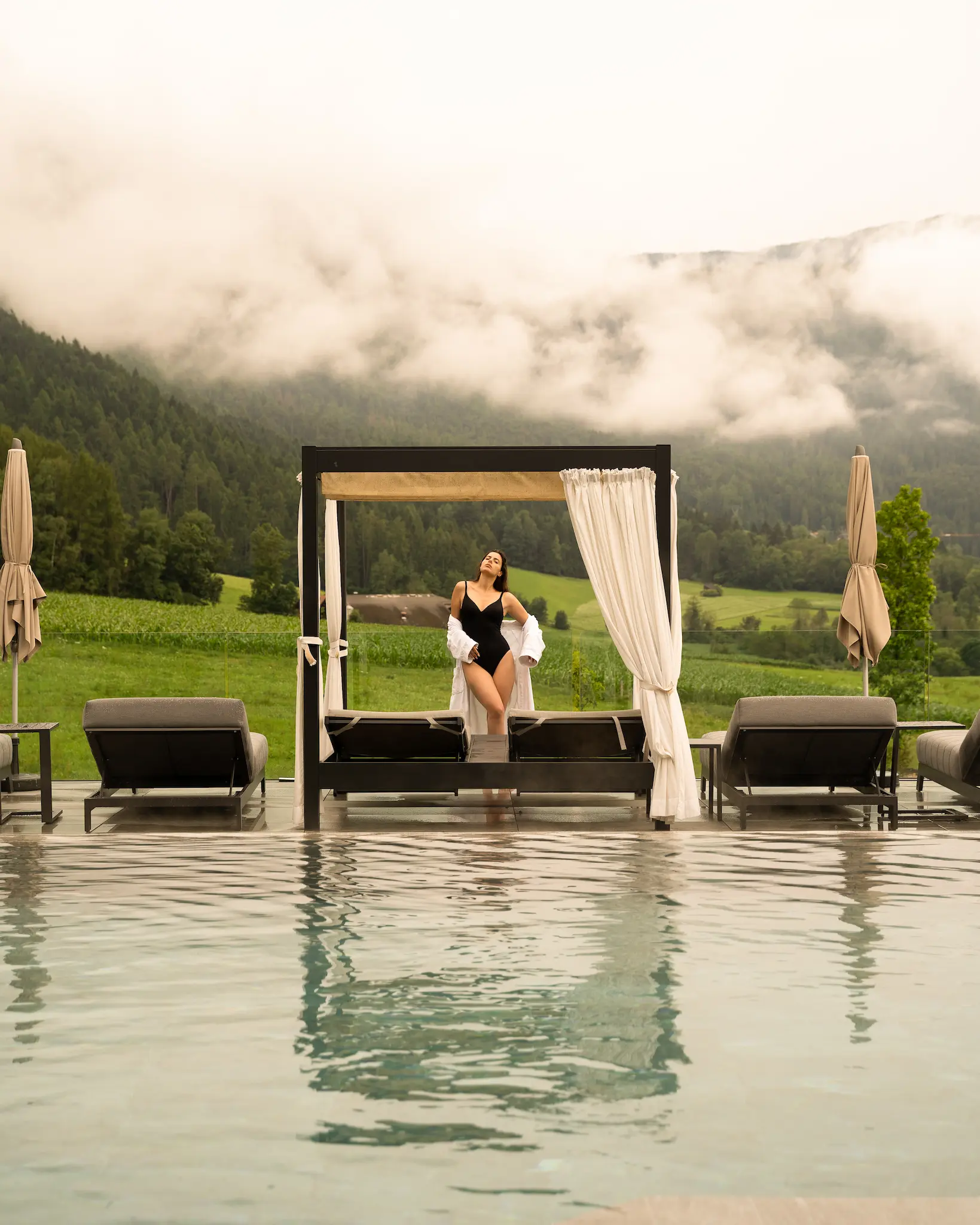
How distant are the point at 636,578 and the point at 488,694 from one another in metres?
1.72

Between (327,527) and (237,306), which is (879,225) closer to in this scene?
(237,306)

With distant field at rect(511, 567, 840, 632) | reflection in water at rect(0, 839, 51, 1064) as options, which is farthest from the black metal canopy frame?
distant field at rect(511, 567, 840, 632)

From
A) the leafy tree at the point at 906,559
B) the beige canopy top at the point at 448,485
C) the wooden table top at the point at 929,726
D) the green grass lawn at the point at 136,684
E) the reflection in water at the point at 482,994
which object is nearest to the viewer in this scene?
the reflection in water at the point at 482,994

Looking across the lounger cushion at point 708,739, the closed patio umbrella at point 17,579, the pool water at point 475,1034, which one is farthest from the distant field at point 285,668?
the pool water at point 475,1034

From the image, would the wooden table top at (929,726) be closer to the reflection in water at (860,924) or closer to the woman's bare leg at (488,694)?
the reflection in water at (860,924)

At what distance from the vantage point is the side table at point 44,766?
22.8 ft

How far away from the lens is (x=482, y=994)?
3.97 metres

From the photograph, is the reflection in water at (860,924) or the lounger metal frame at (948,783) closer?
the reflection in water at (860,924)

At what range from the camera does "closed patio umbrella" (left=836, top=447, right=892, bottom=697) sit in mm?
8023

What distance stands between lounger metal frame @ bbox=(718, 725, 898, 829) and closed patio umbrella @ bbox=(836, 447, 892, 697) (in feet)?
2.98

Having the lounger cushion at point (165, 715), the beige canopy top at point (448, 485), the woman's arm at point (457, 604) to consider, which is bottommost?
the lounger cushion at point (165, 715)

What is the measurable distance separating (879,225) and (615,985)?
34.3 m

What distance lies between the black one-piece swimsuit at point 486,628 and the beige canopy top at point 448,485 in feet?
3.17

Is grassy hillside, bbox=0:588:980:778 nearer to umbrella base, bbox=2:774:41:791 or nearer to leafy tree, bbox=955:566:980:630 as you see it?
umbrella base, bbox=2:774:41:791
